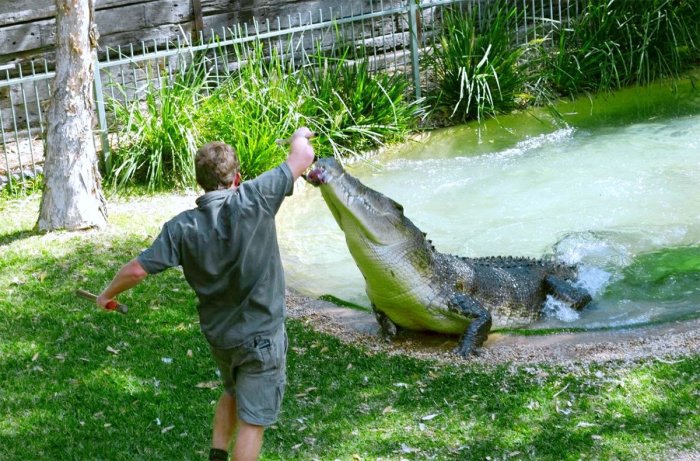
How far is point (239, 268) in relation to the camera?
4812 millimetres

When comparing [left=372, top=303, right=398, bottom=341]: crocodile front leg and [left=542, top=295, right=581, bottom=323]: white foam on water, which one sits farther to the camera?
[left=542, top=295, right=581, bottom=323]: white foam on water

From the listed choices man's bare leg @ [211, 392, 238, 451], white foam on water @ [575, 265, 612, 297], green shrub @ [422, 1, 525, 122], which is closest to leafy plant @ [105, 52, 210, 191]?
green shrub @ [422, 1, 525, 122]

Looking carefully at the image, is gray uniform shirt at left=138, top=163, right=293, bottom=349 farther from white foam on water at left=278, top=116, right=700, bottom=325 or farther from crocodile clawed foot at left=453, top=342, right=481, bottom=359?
white foam on water at left=278, top=116, right=700, bottom=325

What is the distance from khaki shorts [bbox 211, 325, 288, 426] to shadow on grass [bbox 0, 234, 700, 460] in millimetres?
823

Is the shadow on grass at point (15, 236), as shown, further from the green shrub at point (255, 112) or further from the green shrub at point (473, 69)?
the green shrub at point (473, 69)

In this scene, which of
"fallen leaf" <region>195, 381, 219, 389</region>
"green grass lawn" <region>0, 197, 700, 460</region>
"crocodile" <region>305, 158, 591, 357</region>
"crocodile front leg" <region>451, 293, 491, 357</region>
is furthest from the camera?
"crocodile front leg" <region>451, 293, 491, 357</region>

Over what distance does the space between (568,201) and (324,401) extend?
563cm

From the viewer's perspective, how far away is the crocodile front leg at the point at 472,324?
702 cm

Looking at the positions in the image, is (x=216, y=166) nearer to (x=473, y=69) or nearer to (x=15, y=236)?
(x=15, y=236)

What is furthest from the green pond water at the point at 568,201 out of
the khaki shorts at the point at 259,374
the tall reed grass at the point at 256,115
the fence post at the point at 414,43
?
the khaki shorts at the point at 259,374

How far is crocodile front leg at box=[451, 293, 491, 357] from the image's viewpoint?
23.0 ft

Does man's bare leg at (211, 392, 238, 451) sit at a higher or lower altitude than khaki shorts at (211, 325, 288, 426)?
lower

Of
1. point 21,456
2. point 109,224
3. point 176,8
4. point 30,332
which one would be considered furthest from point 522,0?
point 21,456

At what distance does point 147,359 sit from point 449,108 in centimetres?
746
